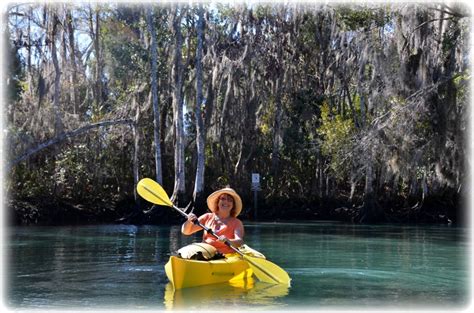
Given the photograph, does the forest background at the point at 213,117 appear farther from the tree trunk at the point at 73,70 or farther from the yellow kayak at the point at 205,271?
the yellow kayak at the point at 205,271

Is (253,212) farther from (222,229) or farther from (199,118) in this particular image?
(222,229)

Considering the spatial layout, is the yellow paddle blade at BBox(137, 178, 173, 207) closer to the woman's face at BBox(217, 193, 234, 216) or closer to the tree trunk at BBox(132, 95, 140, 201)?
the woman's face at BBox(217, 193, 234, 216)

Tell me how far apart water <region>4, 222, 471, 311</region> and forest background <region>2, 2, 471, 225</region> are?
3.85 metres

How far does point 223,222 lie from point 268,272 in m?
0.83

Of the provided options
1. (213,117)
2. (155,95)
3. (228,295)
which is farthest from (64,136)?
(228,295)

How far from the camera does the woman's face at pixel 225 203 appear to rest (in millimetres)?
9805

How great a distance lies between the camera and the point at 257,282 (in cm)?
989

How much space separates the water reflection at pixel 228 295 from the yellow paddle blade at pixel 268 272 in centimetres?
7

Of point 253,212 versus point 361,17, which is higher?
point 361,17

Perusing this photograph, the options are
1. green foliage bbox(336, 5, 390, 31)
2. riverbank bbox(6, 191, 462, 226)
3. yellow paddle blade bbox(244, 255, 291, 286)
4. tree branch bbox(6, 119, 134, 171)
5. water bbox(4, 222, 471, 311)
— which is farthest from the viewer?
riverbank bbox(6, 191, 462, 226)

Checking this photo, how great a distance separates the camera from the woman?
9.77 m

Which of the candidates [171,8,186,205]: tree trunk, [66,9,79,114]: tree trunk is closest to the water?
[171,8,186,205]: tree trunk

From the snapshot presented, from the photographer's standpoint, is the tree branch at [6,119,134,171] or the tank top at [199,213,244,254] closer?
the tank top at [199,213,244,254]

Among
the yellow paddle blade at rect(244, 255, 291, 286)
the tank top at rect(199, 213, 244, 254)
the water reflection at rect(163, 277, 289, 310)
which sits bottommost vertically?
the water reflection at rect(163, 277, 289, 310)
